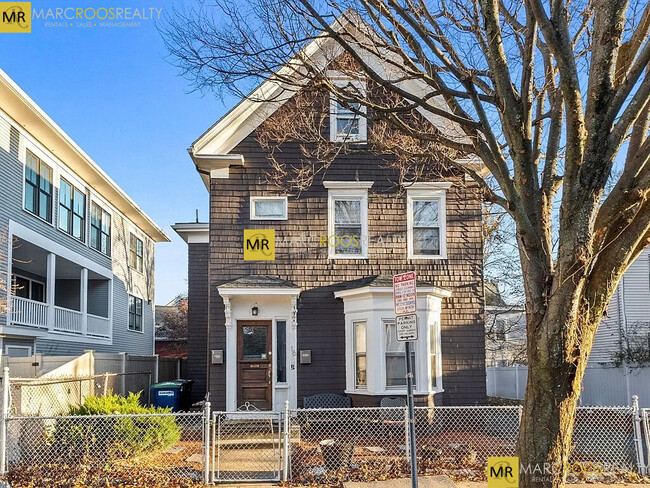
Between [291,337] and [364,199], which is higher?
[364,199]

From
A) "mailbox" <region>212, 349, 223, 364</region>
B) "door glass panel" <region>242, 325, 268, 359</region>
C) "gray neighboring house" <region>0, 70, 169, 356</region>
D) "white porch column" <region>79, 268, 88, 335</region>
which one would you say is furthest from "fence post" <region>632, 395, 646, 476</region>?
"white porch column" <region>79, 268, 88, 335</region>

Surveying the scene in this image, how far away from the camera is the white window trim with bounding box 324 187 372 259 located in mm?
14453

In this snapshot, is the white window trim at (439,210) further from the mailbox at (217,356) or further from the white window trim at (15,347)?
the white window trim at (15,347)

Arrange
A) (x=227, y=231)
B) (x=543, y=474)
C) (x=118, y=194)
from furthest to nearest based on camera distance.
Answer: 1. (x=118, y=194)
2. (x=227, y=231)
3. (x=543, y=474)

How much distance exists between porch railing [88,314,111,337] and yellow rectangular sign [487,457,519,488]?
59.8 feet

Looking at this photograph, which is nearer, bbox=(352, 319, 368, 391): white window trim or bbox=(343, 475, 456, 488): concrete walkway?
bbox=(343, 475, 456, 488): concrete walkway

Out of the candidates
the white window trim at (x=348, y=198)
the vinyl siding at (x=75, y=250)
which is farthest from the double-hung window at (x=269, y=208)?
the vinyl siding at (x=75, y=250)

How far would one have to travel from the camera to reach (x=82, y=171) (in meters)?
22.3

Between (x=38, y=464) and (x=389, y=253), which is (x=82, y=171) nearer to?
(x=389, y=253)

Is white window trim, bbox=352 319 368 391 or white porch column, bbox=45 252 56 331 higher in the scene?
white porch column, bbox=45 252 56 331

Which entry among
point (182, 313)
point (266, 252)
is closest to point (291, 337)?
point (266, 252)

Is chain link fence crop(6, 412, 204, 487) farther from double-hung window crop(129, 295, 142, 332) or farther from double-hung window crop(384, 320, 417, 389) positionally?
double-hung window crop(129, 295, 142, 332)

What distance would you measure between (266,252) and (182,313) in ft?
95.5

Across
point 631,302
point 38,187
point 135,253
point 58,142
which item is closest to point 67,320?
point 38,187
